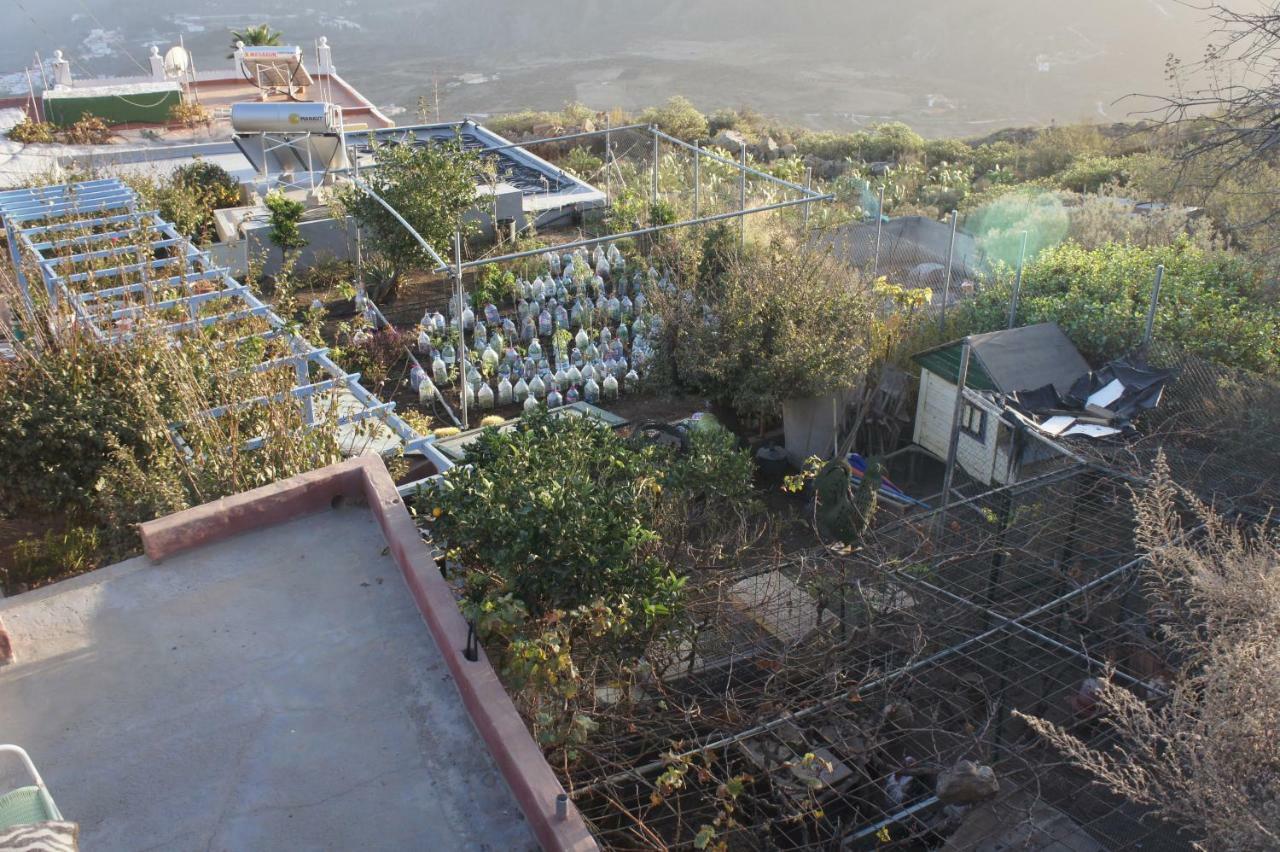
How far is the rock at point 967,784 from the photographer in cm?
502

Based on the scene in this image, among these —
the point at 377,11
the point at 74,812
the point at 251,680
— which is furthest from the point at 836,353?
the point at 377,11

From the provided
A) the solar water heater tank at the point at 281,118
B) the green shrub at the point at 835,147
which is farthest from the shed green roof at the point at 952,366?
the green shrub at the point at 835,147

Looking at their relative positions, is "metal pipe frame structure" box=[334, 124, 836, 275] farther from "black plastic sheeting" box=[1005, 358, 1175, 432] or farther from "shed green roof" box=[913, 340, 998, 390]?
"black plastic sheeting" box=[1005, 358, 1175, 432]

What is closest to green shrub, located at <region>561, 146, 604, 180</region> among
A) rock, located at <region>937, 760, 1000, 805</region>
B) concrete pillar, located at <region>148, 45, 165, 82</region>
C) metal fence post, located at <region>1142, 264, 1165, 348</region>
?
concrete pillar, located at <region>148, 45, 165, 82</region>

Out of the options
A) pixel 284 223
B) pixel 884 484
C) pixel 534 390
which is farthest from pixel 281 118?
pixel 884 484

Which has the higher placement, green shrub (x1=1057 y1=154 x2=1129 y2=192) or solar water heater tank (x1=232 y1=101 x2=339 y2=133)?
solar water heater tank (x1=232 y1=101 x2=339 y2=133)

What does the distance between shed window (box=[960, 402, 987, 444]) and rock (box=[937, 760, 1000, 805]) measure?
201 inches

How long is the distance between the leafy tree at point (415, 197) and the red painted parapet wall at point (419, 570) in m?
8.03

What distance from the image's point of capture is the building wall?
9953mm

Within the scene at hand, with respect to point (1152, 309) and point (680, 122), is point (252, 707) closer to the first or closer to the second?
point (1152, 309)

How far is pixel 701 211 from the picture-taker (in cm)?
1661

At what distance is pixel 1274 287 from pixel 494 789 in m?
10.6

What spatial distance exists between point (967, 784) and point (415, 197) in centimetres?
1080

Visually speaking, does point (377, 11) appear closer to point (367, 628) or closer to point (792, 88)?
point (792, 88)
